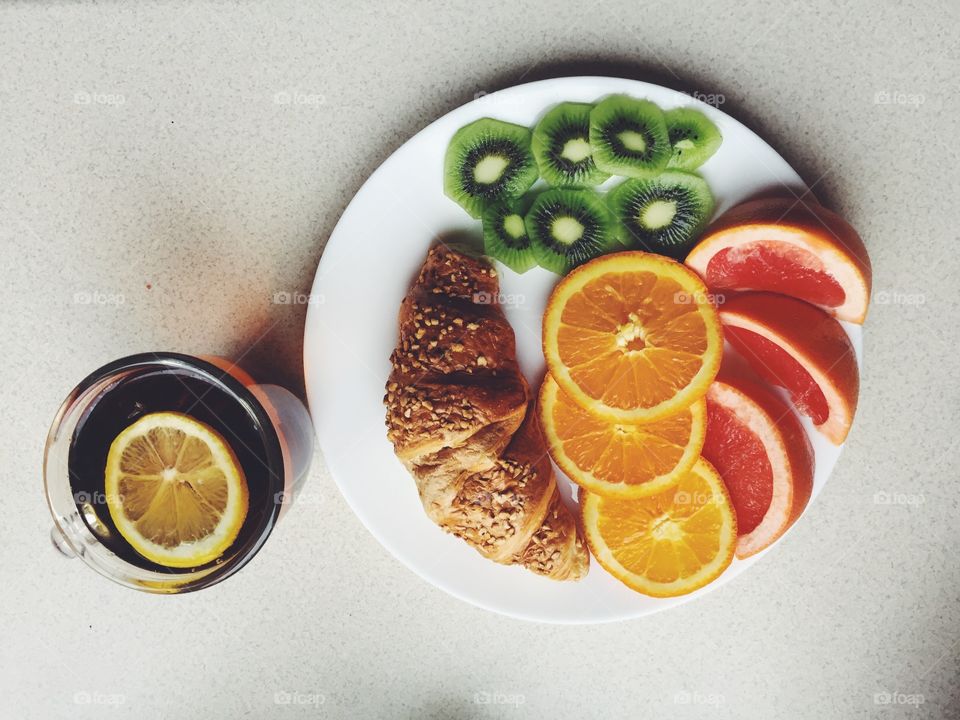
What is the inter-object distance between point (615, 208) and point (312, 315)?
799 millimetres

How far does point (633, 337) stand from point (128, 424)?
3.72 feet

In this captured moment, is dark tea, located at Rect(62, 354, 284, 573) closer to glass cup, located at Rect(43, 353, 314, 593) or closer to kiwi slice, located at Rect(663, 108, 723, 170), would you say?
glass cup, located at Rect(43, 353, 314, 593)

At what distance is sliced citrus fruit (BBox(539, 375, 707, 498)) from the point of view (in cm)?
160

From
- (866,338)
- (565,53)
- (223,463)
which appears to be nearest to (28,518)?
(223,463)

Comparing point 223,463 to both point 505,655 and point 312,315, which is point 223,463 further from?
point 505,655

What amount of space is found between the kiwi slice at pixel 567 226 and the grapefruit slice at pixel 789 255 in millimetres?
228

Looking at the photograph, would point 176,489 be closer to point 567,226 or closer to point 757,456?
point 567,226

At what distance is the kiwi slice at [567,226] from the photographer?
1.70m

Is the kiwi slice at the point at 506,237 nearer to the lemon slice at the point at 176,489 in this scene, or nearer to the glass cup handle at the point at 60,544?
the lemon slice at the point at 176,489

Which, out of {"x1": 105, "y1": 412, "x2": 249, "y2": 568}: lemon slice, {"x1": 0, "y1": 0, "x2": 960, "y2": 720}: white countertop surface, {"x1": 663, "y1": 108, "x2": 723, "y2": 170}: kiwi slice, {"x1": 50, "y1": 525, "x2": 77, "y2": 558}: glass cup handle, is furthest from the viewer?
{"x1": 0, "y1": 0, "x2": 960, "y2": 720}: white countertop surface

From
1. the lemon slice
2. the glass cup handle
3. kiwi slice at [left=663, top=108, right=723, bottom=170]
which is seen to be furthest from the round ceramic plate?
the glass cup handle

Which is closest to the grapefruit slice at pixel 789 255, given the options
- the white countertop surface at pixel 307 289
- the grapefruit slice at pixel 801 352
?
the grapefruit slice at pixel 801 352

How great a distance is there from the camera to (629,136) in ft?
5.35

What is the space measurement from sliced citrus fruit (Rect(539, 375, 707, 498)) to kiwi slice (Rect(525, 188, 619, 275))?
1.03 ft
